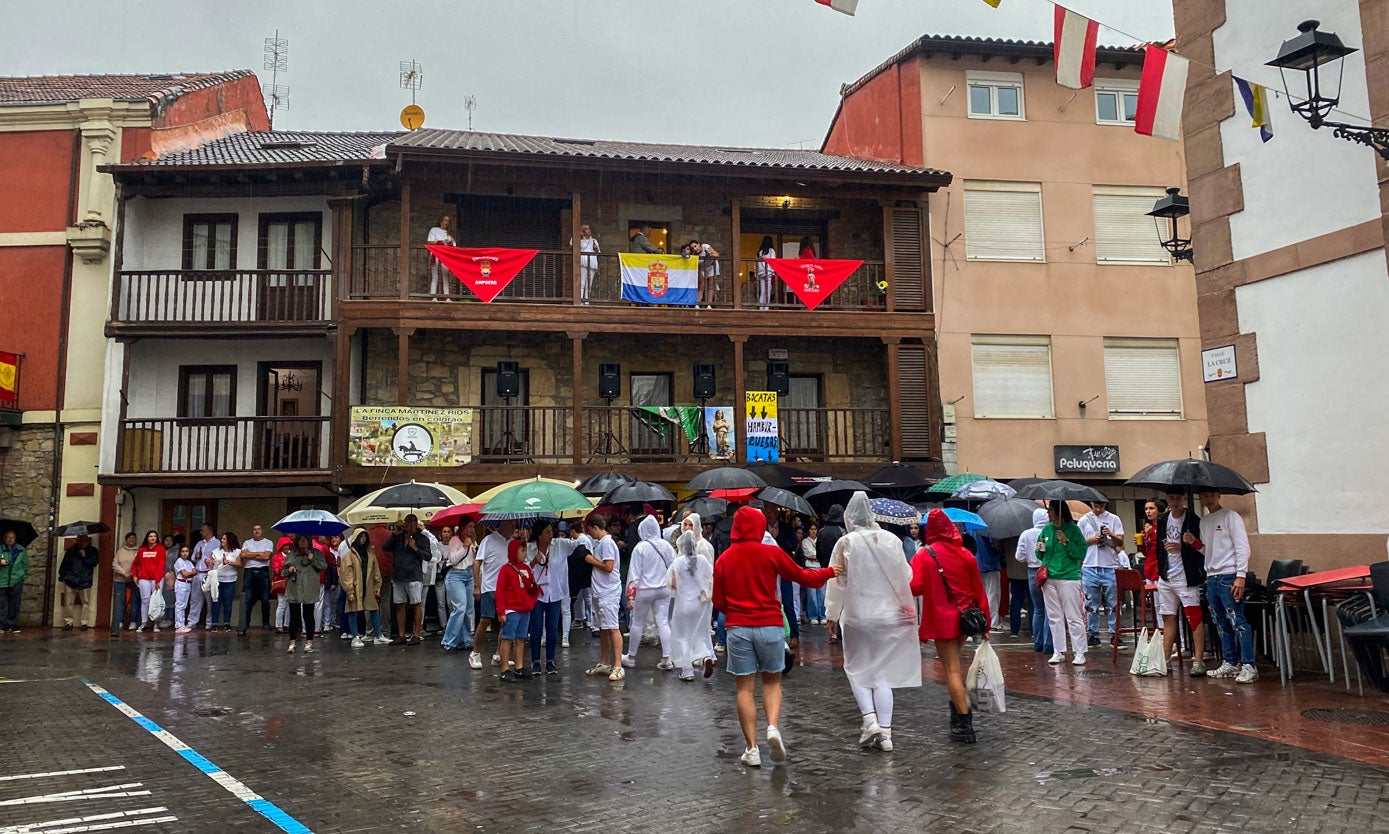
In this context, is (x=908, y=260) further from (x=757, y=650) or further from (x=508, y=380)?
(x=757, y=650)

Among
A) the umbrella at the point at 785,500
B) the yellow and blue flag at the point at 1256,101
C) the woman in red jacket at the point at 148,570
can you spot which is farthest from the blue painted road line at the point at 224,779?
the yellow and blue flag at the point at 1256,101

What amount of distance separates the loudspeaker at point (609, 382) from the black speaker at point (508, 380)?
1758mm

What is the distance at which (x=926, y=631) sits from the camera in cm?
741

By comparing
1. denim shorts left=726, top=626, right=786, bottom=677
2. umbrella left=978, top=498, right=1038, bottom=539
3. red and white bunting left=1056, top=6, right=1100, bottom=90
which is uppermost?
red and white bunting left=1056, top=6, right=1100, bottom=90

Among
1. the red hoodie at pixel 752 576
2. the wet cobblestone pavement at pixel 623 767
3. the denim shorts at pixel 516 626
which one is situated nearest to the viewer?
the wet cobblestone pavement at pixel 623 767

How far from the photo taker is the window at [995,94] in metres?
23.8

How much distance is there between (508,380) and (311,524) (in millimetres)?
7420

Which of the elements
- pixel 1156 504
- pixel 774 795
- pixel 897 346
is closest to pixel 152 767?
pixel 774 795

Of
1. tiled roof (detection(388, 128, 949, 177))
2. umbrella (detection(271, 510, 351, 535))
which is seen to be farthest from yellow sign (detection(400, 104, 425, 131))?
umbrella (detection(271, 510, 351, 535))

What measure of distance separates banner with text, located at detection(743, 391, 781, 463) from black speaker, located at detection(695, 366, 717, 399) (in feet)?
3.50

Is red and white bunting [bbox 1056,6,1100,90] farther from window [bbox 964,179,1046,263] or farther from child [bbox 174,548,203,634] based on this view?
child [bbox 174,548,203,634]

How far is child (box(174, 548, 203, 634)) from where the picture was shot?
18484 millimetres

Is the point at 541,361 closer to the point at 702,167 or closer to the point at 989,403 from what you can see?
the point at 702,167

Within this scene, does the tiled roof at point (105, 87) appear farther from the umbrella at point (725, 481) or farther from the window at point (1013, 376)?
the window at point (1013, 376)
